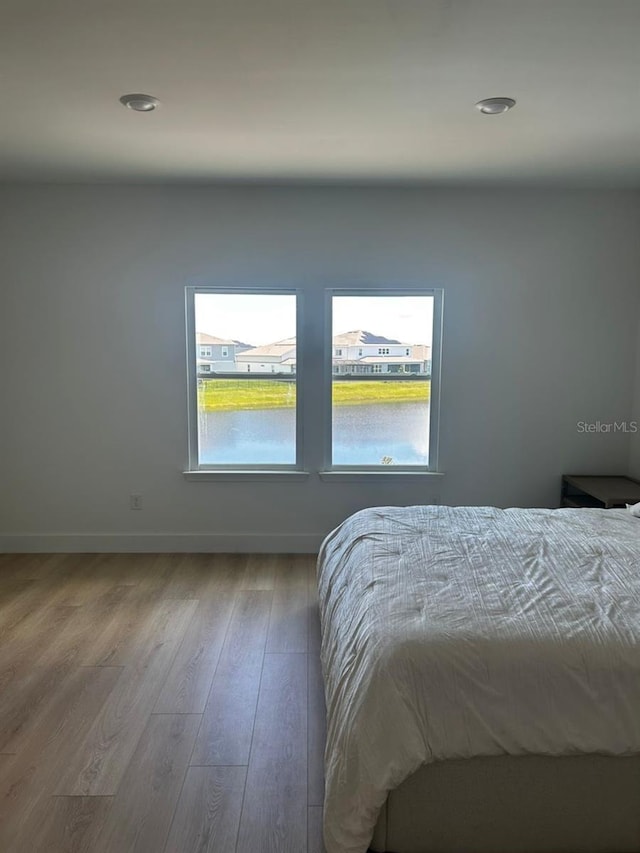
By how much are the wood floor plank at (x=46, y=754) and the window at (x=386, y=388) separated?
7.53 feet

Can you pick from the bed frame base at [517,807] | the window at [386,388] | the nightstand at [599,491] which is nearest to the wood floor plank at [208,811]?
the bed frame base at [517,807]

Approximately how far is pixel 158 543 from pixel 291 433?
1271mm

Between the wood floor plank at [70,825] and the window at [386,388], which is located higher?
the window at [386,388]

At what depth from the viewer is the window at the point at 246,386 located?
4.39 metres

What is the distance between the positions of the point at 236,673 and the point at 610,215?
12.6 ft

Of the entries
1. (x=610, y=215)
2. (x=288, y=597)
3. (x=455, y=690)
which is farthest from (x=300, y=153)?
(x=455, y=690)

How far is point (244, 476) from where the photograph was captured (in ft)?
14.6

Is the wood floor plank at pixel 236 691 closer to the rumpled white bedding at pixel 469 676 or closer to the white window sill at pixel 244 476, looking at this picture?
the rumpled white bedding at pixel 469 676

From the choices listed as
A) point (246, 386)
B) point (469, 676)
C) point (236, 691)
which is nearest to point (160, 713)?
point (236, 691)

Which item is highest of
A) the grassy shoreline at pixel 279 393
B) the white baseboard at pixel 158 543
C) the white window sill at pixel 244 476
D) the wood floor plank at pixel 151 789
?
the grassy shoreline at pixel 279 393

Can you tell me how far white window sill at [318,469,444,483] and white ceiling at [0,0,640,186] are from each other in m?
2.03

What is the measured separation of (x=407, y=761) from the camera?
173 cm

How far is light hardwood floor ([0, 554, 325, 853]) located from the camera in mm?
1975

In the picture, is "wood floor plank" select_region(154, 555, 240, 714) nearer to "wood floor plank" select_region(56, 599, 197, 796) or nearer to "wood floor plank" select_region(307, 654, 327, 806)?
"wood floor plank" select_region(56, 599, 197, 796)
